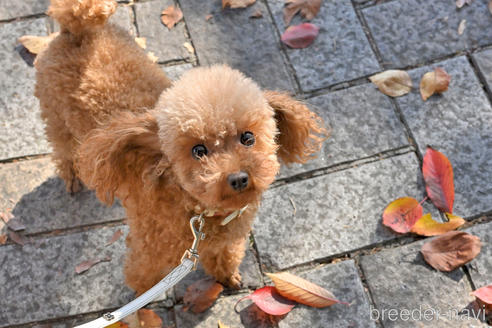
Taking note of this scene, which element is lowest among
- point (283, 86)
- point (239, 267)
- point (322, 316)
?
point (322, 316)

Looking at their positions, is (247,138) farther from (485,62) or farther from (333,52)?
(485,62)

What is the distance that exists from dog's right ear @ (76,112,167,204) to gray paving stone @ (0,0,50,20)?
2.09 m

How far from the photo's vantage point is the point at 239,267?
108 inches

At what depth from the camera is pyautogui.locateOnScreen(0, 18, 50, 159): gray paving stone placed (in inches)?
125

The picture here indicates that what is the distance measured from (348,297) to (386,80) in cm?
151

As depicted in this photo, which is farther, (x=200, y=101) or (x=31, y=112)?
(x=31, y=112)

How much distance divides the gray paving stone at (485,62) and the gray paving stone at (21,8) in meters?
3.21

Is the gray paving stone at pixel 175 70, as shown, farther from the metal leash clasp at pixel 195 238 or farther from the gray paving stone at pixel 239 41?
the metal leash clasp at pixel 195 238

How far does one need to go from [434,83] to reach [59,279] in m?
2.66

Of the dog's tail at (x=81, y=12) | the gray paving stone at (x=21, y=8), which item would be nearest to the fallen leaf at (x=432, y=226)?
the dog's tail at (x=81, y=12)

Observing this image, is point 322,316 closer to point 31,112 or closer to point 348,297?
point 348,297

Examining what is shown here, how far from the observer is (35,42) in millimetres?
3480

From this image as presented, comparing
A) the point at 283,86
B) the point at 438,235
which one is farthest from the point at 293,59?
the point at 438,235

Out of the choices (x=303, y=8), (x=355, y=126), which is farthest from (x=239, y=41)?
(x=355, y=126)
